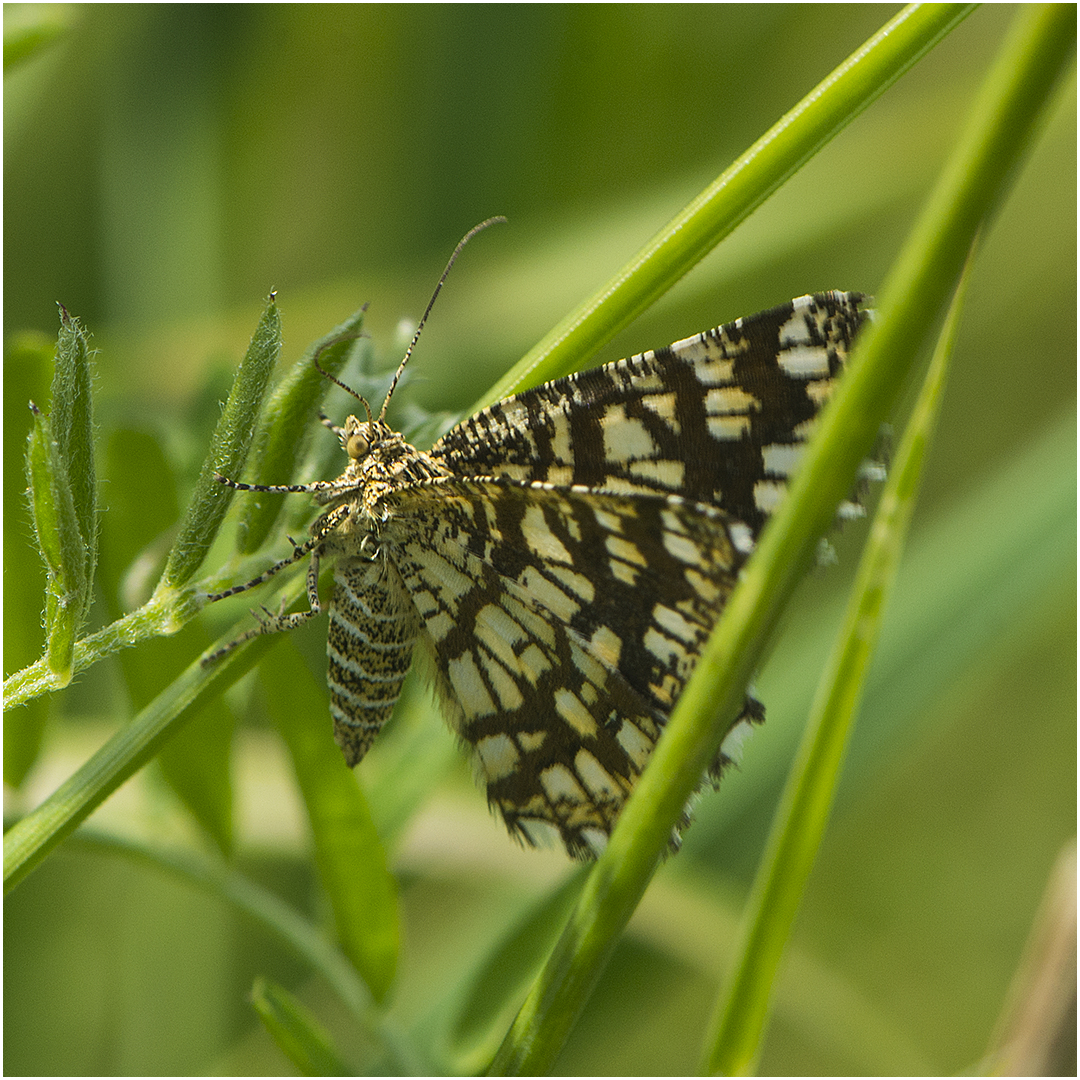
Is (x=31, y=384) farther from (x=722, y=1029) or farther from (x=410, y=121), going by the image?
(x=410, y=121)

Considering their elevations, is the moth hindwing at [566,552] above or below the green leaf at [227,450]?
below

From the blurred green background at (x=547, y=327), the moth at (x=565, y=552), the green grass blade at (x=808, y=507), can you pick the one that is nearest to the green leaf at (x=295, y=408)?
the moth at (x=565, y=552)

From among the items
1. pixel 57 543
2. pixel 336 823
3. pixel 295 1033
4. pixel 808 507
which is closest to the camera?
pixel 808 507

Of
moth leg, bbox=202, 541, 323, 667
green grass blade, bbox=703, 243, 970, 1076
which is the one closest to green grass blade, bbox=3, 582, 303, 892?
moth leg, bbox=202, 541, 323, 667

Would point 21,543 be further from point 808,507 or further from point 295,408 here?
point 808,507

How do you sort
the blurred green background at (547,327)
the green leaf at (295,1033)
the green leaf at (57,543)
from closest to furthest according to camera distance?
the green leaf at (57,543), the green leaf at (295,1033), the blurred green background at (547,327)

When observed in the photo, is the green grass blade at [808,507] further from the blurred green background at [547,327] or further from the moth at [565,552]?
the blurred green background at [547,327]

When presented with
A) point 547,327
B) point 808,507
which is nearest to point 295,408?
point 808,507
